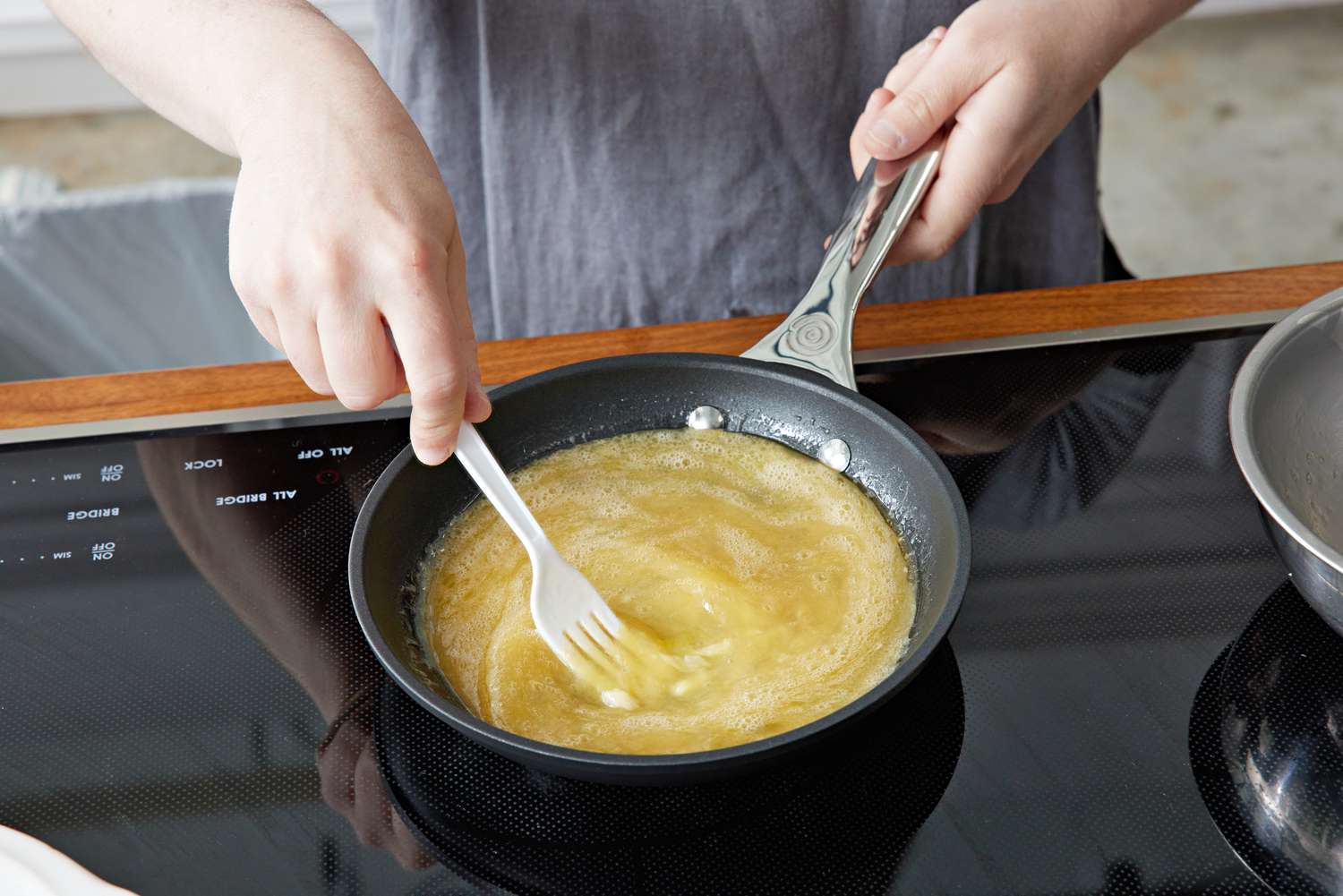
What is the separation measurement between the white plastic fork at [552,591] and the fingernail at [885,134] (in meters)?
0.37

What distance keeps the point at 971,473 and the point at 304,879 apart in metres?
0.50

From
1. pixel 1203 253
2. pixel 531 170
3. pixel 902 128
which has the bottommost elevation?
pixel 1203 253

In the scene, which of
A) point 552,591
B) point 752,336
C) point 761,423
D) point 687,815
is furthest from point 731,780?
point 752,336

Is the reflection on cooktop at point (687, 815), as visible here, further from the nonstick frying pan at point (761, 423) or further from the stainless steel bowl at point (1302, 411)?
the stainless steel bowl at point (1302, 411)

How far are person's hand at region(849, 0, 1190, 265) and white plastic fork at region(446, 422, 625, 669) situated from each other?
37 cm

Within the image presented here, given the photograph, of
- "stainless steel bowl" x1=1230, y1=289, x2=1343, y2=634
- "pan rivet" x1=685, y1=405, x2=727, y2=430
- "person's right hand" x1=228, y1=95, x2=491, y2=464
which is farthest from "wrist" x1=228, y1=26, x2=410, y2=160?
"stainless steel bowl" x1=1230, y1=289, x2=1343, y2=634

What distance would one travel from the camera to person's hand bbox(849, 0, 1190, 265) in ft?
2.83

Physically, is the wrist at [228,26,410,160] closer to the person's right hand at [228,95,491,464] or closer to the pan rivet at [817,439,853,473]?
the person's right hand at [228,95,491,464]

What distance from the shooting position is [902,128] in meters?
0.85

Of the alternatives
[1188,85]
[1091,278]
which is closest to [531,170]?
[1091,278]

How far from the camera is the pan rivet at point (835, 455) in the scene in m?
0.80

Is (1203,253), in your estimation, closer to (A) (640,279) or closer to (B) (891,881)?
(A) (640,279)

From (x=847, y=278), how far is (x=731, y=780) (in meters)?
0.37

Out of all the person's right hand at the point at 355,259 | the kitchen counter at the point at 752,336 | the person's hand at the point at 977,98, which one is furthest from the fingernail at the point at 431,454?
the person's hand at the point at 977,98
